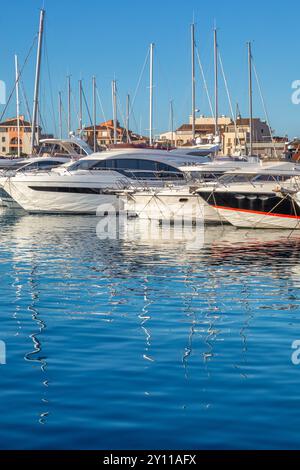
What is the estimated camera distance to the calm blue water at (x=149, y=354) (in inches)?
309

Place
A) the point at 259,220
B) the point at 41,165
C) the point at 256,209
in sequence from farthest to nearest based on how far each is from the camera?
the point at 41,165 < the point at 259,220 < the point at 256,209

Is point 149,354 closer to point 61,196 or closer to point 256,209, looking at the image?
point 256,209

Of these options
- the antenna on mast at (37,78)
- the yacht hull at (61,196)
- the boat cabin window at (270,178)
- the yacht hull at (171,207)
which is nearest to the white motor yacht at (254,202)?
the boat cabin window at (270,178)

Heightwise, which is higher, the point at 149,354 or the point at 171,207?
the point at 171,207

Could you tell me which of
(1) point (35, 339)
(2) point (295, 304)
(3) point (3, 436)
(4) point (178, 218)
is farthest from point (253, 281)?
(4) point (178, 218)

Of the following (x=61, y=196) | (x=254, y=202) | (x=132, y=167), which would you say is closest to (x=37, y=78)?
(x=132, y=167)

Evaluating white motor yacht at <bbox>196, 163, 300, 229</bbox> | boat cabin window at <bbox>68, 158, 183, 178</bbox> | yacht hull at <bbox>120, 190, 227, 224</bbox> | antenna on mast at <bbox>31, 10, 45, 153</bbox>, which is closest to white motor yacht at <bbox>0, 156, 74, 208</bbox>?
antenna on mast at <bbox>31, 10, 45, 153</bbox>

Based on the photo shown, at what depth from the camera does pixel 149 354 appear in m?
10.8

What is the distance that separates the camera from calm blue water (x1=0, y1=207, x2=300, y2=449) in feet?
25.7

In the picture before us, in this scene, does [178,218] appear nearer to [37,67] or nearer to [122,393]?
[37,67]

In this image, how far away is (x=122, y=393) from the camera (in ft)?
29.6

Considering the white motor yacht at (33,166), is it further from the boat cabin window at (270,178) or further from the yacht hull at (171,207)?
the boat cabin window at (270,178)

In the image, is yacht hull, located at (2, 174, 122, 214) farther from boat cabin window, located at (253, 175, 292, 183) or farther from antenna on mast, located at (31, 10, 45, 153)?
boat cabin window, located at (253, 175, 292, 183)
